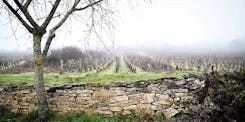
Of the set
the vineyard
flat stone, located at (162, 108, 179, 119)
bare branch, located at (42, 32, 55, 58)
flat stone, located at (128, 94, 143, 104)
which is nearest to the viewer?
flat stone, located at (162, 108, 179, 119)

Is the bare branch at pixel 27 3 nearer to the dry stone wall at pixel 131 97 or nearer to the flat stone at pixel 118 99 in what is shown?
the dry stone wall at pixel 131 97

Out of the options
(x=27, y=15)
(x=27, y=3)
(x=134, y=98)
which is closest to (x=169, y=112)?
(x=134, y=98)

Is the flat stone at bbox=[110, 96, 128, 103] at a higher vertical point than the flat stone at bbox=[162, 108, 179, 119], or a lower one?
higher

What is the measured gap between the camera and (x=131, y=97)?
31.4 ft

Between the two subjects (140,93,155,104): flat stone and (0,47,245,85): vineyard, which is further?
(0,47,245,85): vineyard

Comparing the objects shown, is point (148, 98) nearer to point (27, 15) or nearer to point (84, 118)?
point (84, 118)

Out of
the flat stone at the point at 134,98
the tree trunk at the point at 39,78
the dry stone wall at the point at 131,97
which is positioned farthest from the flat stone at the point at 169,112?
the tree trunk at the point at 39,78

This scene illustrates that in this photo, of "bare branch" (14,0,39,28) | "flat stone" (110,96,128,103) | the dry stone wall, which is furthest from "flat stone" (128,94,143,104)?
"bare branch" (14,0,39,28)

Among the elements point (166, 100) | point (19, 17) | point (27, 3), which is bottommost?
point (166, 100)

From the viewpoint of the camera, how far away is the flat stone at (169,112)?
935 cm

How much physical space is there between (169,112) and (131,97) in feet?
4.11

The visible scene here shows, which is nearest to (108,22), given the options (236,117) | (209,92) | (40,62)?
(40,62)

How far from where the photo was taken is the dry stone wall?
9.38 metres

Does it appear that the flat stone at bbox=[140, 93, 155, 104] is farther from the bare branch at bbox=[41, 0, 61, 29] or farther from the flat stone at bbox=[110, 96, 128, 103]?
the bare branch at bbox=[41, 0, 61, 29]
